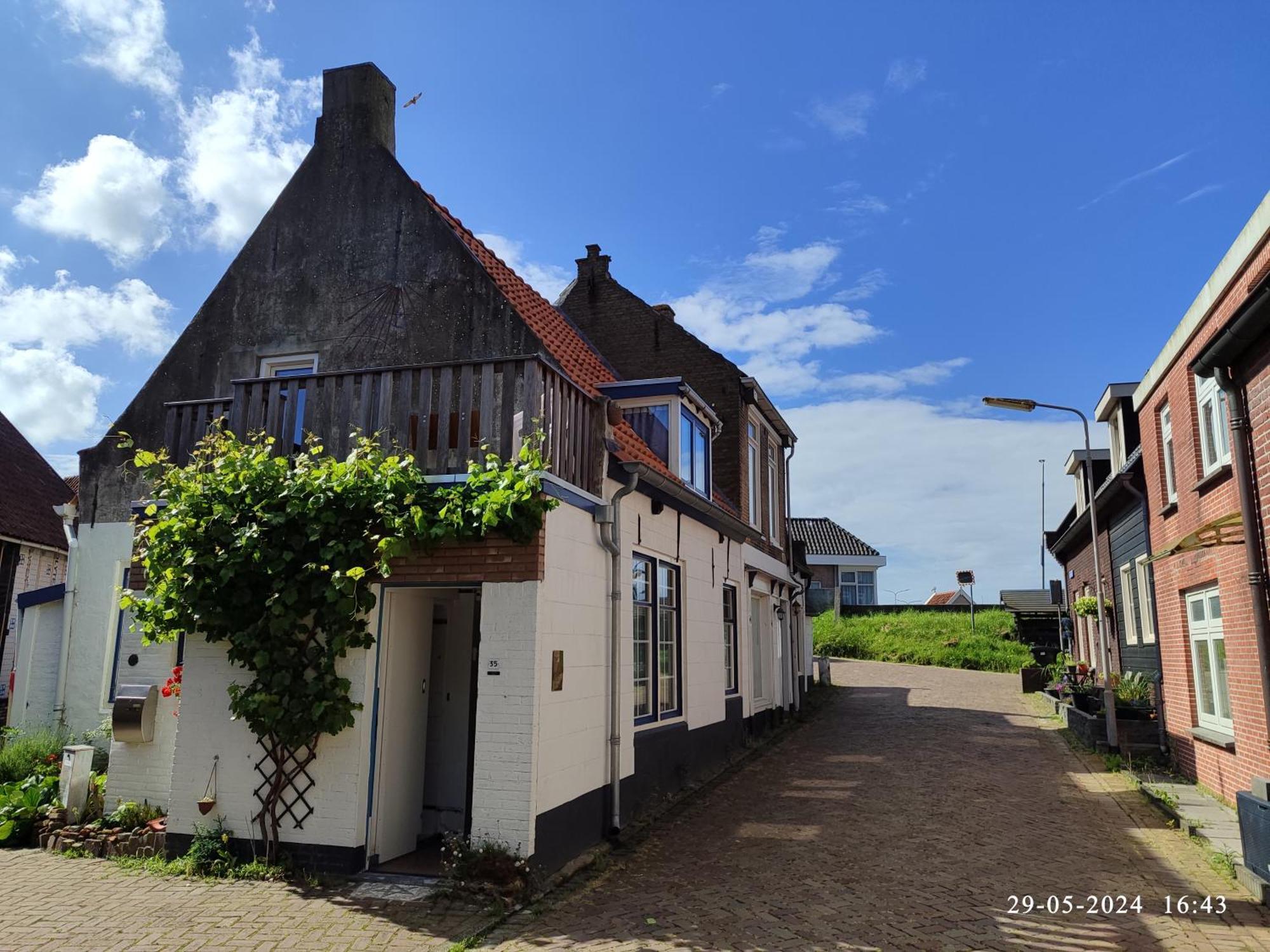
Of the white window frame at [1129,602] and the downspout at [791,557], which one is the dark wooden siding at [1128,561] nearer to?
the white window frame at [1129,602]

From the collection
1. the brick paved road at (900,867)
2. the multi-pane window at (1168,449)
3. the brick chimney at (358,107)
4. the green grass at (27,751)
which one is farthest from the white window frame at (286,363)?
the multi-pane window at (1168,449)

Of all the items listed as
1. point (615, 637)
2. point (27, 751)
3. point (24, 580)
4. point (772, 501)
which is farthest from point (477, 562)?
point (24, 580)

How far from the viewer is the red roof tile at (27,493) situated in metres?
16.1

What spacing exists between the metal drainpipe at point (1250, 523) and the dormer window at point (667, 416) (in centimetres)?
595

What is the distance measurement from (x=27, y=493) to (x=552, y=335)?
40.1 ft

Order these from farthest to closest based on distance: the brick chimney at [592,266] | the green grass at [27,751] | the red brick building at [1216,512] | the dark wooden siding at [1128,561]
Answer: the brick chimney at [592,266]
the dark wooden siding at [1128,561]
the green grass at [27,751]
the red brick building at [1216,512]

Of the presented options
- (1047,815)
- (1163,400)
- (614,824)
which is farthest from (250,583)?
(1163,400)

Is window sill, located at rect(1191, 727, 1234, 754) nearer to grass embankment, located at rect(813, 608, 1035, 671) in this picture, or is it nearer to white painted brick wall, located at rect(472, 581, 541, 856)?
white painted brick wall, located at rect(472, 581, 541, 856)

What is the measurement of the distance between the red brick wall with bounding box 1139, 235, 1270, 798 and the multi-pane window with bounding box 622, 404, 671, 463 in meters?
Result: 6.24

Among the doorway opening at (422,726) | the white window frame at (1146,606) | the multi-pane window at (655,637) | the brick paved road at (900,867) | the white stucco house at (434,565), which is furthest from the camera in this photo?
the white window frame at (1146,606)

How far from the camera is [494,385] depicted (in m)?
7.68

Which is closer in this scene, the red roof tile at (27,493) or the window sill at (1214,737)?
the window sill at (1214,737)

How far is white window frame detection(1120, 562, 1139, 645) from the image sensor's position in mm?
14992

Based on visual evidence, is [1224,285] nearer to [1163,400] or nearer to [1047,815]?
[1163,400]
